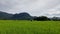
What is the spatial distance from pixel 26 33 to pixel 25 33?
76mm

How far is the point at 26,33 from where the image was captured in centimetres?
1037

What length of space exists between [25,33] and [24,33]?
7cm

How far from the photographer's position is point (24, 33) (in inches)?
408

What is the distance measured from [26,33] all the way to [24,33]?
14 cm

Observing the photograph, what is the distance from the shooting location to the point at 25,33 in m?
10.4
